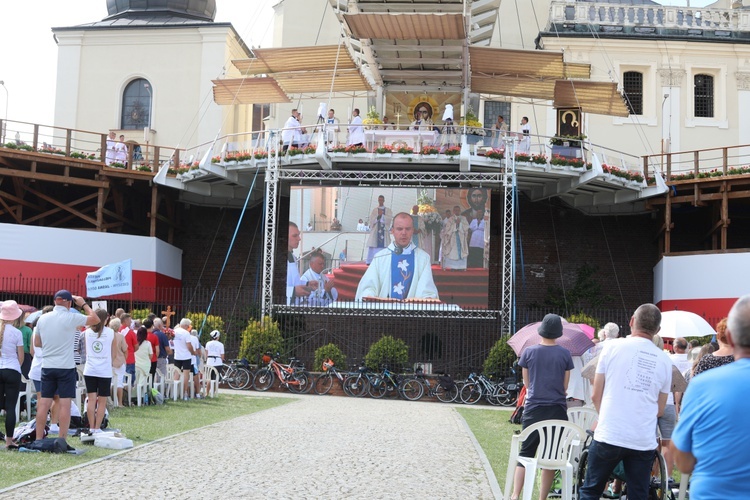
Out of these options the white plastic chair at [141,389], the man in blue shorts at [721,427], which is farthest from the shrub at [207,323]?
the man in blue shorts at [721,427]

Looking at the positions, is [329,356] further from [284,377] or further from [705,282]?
[705,282]

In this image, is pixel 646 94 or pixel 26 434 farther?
pixel 646 94

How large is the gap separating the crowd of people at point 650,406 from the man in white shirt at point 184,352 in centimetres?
1169

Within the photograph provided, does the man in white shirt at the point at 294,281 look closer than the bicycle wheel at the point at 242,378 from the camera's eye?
No

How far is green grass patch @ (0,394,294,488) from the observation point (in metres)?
10.3

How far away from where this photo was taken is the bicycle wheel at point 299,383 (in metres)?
28.2

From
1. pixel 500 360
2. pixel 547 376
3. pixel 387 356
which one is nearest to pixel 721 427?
pixel 547 376

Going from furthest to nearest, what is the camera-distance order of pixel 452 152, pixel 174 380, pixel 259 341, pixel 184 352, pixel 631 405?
pixel 452 152, pixel 259 341, pixel 184 352, pixel 174 380, pixel 631 405

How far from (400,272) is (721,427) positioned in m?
28.3

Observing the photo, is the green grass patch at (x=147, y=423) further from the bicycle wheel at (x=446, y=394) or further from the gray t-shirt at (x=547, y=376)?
the gray t-shirt at (x=547, y=376)

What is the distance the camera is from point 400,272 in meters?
32.7

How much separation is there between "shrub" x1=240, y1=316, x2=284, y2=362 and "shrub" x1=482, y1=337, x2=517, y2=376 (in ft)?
19.8

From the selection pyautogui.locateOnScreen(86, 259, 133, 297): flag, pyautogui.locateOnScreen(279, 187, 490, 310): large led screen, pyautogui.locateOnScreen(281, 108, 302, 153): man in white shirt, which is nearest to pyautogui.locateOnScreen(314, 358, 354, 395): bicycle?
pyautogui.locateOnScreen(279, 187, 490, 310): large led screen

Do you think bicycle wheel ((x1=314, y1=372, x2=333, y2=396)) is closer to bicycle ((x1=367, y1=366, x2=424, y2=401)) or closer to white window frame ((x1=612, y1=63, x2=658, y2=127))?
bicycle ((x1=367, y1=366, x2=424, y2=401))
